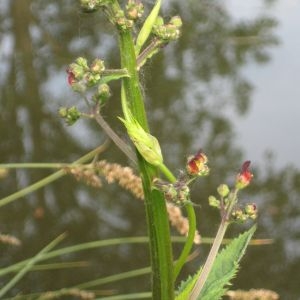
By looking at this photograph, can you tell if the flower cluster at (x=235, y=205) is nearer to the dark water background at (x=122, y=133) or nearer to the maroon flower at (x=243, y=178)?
the maroon flower at (x=243, y=178)

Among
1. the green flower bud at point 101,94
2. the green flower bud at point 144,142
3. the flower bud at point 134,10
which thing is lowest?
the green flower bud at point 144,142

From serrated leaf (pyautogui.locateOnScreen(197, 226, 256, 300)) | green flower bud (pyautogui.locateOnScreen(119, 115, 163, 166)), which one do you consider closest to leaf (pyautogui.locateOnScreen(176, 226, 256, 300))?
serrated leaf (pyautogui.locateOnScreen(197, 226, 256, 300))

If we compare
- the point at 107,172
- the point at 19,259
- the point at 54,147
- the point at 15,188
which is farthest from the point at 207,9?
the point at 107,172

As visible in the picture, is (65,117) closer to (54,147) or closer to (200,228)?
(200,228)

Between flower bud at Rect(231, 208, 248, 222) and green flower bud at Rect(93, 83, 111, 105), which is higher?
green flower bud at Rect(93, 83, 111, 105)

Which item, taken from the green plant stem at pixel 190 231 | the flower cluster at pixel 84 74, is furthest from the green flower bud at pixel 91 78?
the green plant stem at pixel 190 231

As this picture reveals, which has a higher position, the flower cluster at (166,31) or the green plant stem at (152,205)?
the flower cluster at (166,31)

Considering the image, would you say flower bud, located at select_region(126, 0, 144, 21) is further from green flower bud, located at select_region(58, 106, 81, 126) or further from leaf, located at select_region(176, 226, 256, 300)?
leaf, located at select_region(176, 226, 256, 300)
